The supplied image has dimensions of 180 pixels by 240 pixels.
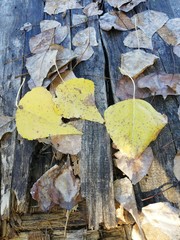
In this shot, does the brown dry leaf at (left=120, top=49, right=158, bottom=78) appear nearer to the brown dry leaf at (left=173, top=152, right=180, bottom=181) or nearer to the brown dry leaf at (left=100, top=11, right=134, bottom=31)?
the brown dry leaf at (left=100, top=11, right=134, bottom=31)

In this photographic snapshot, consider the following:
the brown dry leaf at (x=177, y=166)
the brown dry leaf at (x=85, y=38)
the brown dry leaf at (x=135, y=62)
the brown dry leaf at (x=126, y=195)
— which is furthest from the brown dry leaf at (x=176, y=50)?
the brown dry leaf at (x=126, y=195)

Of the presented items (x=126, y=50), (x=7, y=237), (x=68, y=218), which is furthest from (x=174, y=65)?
(x=7, y=237)

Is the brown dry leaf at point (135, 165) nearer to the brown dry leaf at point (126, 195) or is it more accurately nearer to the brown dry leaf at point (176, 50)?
the brown dry leaf at point (126, 195)

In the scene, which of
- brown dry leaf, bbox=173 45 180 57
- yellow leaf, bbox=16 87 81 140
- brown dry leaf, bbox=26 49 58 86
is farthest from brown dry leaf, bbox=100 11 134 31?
yellow leaf, bbox=16 87 81 140

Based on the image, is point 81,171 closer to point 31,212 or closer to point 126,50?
point 31,212

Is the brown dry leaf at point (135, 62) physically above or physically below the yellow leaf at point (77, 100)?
above
